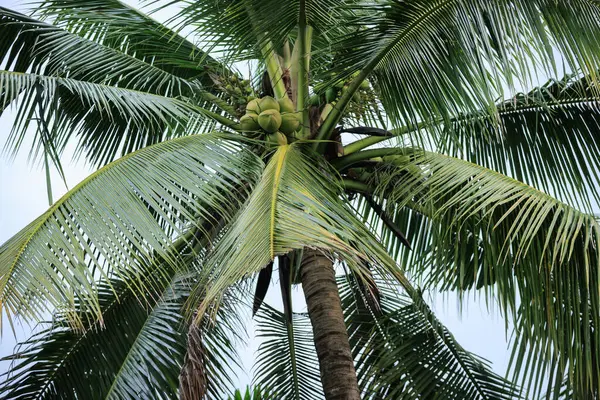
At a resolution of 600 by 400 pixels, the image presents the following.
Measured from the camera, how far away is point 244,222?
11.2ft

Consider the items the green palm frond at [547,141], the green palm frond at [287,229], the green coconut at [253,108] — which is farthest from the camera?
the green palm frond at [547,141]

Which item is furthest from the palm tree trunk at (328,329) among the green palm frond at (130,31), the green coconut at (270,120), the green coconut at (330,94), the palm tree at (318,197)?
the green palm frond at (130,31)

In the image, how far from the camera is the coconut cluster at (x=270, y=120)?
4.40m

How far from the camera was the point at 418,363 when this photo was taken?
5188 mm

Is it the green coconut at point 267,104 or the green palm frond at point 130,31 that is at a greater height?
the green palm frond at point 130,31

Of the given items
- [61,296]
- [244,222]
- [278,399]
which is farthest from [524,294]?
[278,399]

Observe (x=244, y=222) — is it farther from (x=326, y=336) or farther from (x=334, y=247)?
(x=326, y=336)

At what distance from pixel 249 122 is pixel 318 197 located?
0.86 metres

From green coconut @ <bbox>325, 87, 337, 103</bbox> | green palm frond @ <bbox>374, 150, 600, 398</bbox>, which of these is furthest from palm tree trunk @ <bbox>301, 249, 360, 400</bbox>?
green coconut @ <bbox>325, 87, 337, 103</bbox>

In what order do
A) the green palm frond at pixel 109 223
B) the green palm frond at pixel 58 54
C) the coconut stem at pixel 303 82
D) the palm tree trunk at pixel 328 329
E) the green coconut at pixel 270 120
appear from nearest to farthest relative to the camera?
the green palm frond at pixel 109 223 → the palm tree trunk at pixel 328 329 → the green coconut at pixel 270 120 → the coconut stem at pixel 303 82 → the green palm frond at pixel 58 54

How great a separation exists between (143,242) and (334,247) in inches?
37.2

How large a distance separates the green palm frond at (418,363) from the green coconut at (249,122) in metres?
1.17

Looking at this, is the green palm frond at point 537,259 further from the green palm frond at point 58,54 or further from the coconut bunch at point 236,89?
the green palm frond at point 58,54

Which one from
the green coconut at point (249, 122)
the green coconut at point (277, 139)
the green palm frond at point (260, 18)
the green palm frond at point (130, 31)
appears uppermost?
the green palm frond at point (260, 18)
